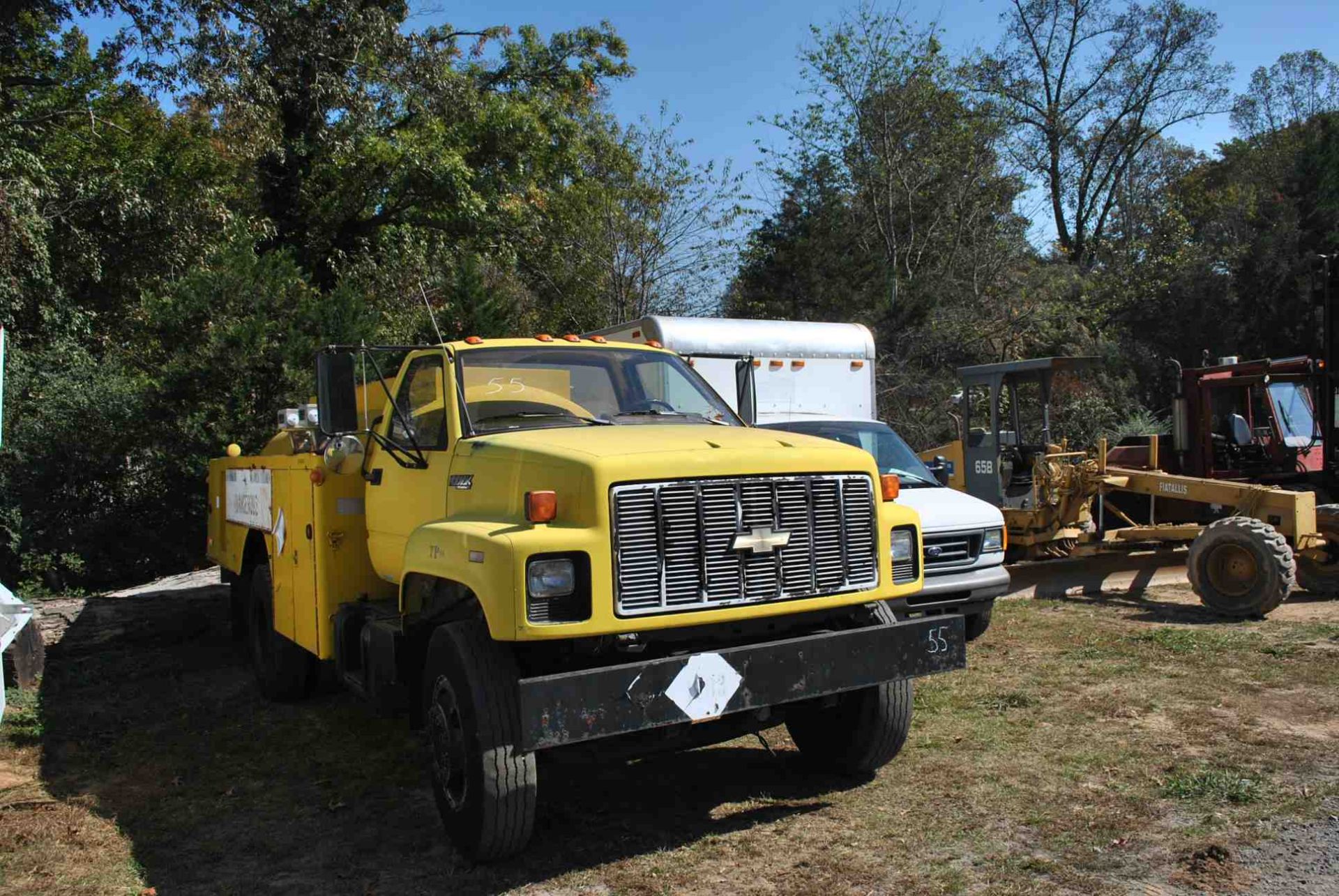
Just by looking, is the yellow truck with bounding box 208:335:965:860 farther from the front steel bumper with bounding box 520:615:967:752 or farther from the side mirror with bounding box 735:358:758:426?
the side mirror with bounding box 735:358:758:426

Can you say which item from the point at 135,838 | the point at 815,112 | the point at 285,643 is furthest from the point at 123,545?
the point at 815,112

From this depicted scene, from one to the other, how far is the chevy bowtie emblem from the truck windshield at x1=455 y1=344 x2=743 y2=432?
1153 mm

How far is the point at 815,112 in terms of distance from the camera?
23.8 metres

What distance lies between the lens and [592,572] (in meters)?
4.14

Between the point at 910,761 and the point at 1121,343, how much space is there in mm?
26823

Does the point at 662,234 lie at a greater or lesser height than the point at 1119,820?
greater

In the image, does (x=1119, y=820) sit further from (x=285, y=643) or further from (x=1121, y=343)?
(x=1121, y=343)

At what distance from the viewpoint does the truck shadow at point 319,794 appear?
459 cm

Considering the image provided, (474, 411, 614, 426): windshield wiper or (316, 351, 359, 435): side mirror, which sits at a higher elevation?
(316, 351, 359, 435): side mirror

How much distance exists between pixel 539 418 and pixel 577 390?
1.16 feet

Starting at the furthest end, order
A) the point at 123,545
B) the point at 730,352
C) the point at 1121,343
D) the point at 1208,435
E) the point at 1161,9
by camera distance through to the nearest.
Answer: the point at 1161,9 → the point at 1121,343 → the point at 123,545 → the point at 1208,435 → the point at 730,352

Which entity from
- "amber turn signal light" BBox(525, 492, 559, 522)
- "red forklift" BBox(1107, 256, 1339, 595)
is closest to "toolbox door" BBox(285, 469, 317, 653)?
"amber turn signal light" BBox(525, 492, 559, 522)

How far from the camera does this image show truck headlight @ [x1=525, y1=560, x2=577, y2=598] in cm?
409

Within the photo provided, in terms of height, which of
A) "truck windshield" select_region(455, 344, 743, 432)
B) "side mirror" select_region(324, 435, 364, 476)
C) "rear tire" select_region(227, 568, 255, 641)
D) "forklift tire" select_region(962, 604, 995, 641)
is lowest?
"forklift tire" select_region(962, 604, 995, 641)
